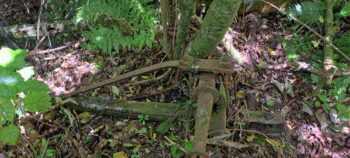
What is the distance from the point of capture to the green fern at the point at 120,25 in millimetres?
3221

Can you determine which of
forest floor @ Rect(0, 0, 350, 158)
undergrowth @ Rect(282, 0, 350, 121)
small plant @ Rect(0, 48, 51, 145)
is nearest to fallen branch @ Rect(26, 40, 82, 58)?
forest floor @ Rect(0, 0, 350, 158)

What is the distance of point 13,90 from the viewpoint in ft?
6.77

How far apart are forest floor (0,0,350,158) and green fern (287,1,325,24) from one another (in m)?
0.19

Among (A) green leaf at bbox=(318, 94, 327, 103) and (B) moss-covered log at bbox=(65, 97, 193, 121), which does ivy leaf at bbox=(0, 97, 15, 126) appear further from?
(A) green leaf at bbox=(318, 94, 327, 103)

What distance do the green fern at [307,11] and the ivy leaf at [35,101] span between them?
2.31 m

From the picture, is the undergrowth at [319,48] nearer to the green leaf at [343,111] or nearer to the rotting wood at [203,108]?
the green leaf at [343,111]

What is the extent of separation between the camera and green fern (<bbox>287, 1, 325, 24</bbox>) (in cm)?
347

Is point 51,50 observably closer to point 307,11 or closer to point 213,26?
point 213,26

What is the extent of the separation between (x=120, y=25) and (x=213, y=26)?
1.06m

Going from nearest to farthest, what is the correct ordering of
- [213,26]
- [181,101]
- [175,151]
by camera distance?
[213,26] < [175,151] < [181,101]

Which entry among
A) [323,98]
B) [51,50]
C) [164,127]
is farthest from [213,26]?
[51,50]

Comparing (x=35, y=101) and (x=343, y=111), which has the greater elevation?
(x=35, y=101)

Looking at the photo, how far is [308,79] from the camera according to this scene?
329cm

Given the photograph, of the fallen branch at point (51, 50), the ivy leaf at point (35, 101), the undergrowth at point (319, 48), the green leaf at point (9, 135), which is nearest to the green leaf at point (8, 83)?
the ivy leaf at point (35, 101)
